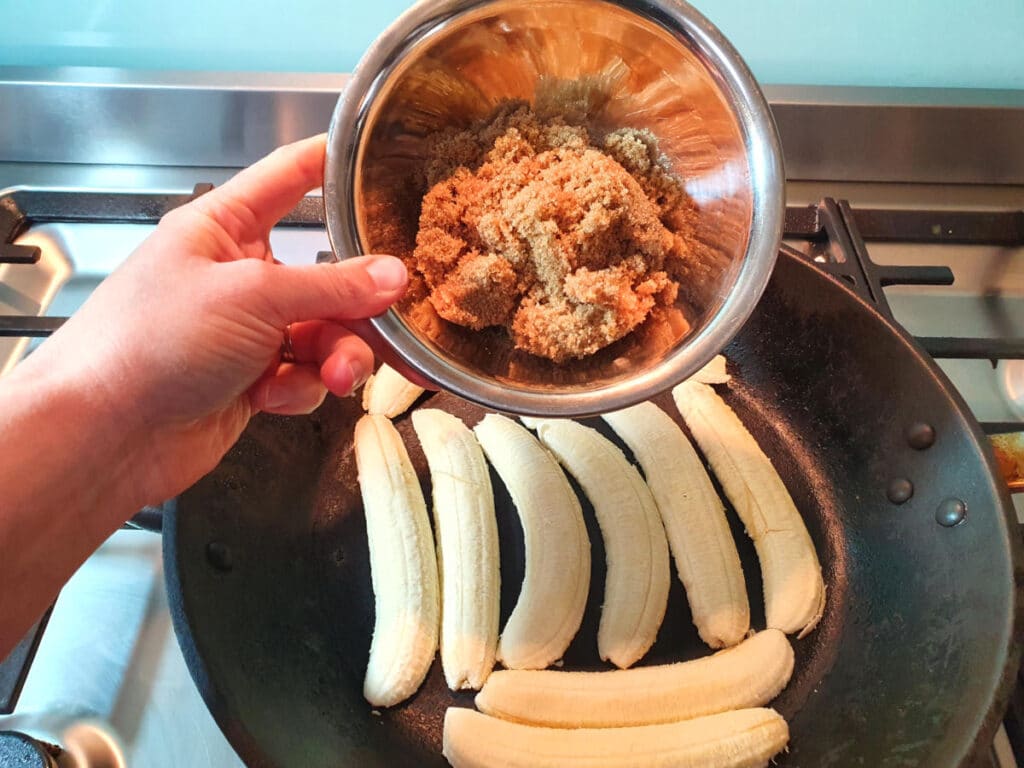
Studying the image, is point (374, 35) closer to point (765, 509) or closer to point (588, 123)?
point (588, 123)

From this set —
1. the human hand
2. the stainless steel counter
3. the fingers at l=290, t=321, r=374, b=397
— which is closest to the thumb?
the human hand

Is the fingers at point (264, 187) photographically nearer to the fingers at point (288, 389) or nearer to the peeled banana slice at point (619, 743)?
the fingers at point (288, 389)

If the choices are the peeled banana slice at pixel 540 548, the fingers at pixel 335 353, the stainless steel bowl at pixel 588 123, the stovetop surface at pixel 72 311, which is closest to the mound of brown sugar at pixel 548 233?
the stainless steel bowl at pixel 588 123

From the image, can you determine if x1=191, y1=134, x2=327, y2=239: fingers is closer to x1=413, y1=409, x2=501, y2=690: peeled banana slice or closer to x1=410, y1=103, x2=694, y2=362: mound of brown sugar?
x1=410, y1=103, x2=694, y2=362: mound of brown sugar

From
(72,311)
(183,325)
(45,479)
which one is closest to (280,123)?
(72,311)

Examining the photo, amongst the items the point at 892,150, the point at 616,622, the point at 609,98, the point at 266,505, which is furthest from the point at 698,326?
the point at 892,150
